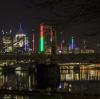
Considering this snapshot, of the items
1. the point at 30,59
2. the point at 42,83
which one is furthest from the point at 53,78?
the point at 30,59

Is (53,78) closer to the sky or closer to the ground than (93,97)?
closer to the sky

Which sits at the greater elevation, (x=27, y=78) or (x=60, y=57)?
(x=60, y=57)

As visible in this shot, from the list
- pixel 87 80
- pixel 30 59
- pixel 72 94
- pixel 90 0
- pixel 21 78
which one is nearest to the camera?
pixel 90 0

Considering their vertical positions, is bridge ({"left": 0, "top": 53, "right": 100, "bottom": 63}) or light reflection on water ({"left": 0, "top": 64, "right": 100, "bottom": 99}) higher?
bridge ({"left": 0, "top": 53, "right": 100, "bottom": 63})

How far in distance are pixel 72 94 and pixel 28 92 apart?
1.36 meters

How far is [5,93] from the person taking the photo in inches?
411

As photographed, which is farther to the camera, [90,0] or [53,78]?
[53,78]

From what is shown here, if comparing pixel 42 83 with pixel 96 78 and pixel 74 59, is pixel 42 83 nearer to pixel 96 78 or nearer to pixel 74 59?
pixel 96 78

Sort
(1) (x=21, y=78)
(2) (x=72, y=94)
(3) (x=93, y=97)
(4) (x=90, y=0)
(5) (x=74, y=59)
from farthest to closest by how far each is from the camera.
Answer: (5) (x=74, y=59) → (1) (x=21, y=78) → (2) (x=72, y=94) → (3) (x=93, y=97) → (4) (x=90, y=0)

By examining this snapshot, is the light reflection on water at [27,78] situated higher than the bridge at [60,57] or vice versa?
the bridge at [60,57]

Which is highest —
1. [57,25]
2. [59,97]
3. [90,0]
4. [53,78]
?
[90,0]

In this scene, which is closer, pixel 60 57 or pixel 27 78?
pixel 27 78

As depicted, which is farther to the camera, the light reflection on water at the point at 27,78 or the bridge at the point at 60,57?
the bridge at the point at 60,57

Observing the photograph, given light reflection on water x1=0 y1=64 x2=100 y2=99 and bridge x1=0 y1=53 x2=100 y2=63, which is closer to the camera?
light reflection on water x1=0 y1=64 x2=100 y2=99
